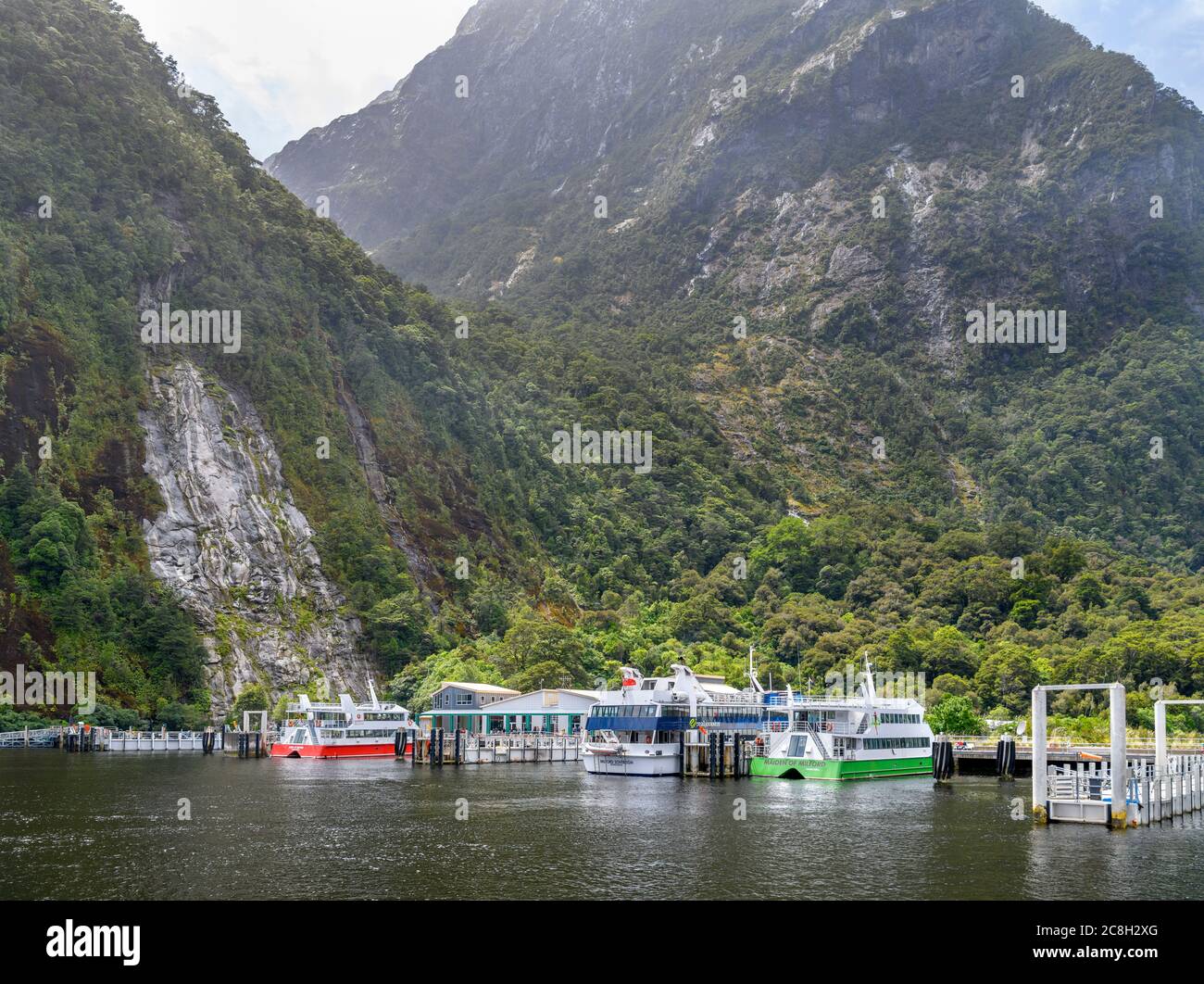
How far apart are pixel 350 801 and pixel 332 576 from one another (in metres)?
61.3

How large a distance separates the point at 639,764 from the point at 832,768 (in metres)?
12.5

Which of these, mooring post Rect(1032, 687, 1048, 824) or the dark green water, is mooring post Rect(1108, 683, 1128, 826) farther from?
mooring post Rect(1032, 687, 1048, 824)

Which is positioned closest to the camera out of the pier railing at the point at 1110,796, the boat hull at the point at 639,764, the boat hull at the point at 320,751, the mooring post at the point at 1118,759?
the mooring post at the point at 1118,759

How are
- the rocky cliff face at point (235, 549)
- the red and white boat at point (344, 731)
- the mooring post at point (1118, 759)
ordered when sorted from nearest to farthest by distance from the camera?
the mooring post at point (1118, 759)
the red and white boat at point (344, 731)
the rocky cliff face at point (235, 549)

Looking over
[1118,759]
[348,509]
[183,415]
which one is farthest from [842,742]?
[183,415]

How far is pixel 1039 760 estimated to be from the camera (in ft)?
166

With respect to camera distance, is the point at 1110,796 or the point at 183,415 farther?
the point at 183,415

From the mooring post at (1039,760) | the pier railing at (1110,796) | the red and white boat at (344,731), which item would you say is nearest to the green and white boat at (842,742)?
the pier railing at (1110,796)

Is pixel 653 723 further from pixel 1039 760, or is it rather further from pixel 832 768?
pixel 1039 760

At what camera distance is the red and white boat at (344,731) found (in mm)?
90625

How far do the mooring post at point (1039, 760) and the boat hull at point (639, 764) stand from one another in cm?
2967

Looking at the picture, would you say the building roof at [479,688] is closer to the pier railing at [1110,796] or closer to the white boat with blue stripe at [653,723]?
the white boat with blue stripe at [653,723]

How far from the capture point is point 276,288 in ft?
456
